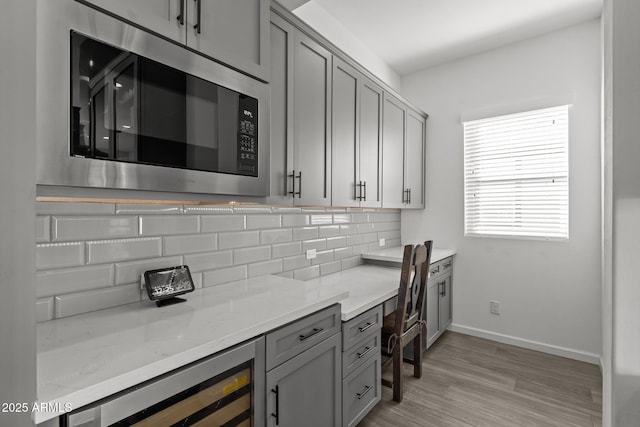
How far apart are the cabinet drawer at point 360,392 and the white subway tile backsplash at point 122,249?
1175 millimetres

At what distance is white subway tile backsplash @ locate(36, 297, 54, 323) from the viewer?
3.78 feet

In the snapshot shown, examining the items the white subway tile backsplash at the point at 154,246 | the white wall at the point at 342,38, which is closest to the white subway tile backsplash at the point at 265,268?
the white subway tile backsplash at the point at 154,246

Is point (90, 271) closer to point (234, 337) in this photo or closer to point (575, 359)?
point (234, 337)

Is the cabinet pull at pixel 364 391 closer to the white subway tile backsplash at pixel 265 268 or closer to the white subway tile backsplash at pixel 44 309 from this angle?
the white subway tile backsplash at pixel 265 268

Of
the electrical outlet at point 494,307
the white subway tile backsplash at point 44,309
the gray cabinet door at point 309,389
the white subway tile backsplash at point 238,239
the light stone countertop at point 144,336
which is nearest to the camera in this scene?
the light stone countertop at point 144,336

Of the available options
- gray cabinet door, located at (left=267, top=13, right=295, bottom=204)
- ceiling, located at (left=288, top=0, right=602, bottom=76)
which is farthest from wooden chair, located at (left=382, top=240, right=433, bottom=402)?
ceiling, located at (left=288, top=0, right=602, bottom=76)

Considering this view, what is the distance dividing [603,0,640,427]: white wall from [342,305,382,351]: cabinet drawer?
43.1 inches

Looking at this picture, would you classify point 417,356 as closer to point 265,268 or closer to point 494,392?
point 494,392

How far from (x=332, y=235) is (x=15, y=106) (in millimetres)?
2237

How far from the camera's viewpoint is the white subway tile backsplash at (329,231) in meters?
2.53

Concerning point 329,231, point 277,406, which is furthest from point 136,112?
point 329,231

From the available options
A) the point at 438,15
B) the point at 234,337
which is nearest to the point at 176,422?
the point at 234,337

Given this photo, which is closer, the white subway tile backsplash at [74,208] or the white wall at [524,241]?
the white subway tile backsplash at [74,208]

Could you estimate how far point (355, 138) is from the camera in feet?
7.84
